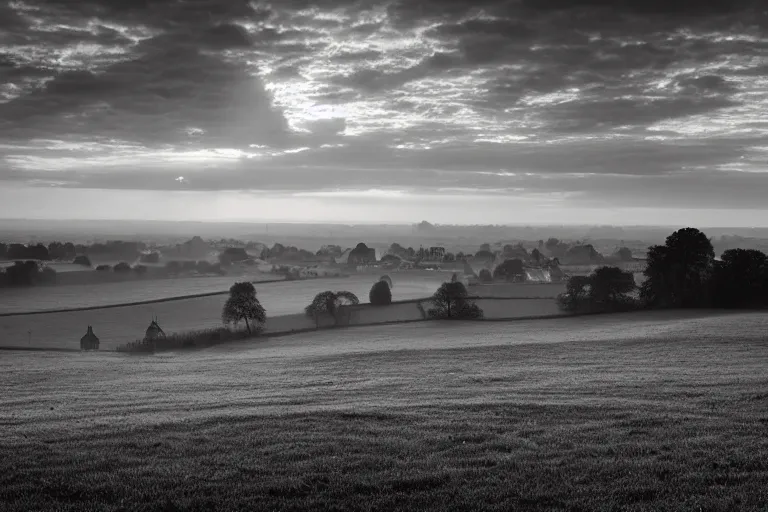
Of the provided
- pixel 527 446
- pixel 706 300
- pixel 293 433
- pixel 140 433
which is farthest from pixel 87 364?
pixel 706 300

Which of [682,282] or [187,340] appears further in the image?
[682,282]

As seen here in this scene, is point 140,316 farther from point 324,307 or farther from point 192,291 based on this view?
point 324,307

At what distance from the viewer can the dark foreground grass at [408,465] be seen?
1095cm

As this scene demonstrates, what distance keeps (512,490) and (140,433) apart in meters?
11.0

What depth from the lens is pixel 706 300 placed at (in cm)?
7112

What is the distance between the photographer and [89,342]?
2240 inches

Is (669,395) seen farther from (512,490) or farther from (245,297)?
(245,297)

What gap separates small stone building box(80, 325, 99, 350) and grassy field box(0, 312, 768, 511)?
23.8m

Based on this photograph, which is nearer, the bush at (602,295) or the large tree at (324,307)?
the large tree at (324,307)

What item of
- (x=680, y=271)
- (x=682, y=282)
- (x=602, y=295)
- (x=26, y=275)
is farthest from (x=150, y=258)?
(x=682, y=282)

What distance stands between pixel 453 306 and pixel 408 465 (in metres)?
56.1

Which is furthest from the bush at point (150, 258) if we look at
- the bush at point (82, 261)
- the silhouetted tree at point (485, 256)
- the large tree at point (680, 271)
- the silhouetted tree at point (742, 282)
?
the silhouetted tree at point (742, 282)

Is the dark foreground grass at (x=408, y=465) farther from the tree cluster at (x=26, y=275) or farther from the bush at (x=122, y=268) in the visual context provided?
the bush at (x=122, y=268)

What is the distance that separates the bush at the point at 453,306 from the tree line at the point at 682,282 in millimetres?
13010
